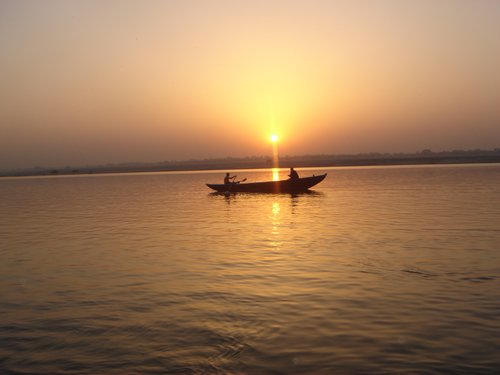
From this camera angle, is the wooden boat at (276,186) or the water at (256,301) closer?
the water at (256,301)

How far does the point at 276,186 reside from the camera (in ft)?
153

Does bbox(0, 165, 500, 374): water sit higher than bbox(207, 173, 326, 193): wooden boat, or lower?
lower

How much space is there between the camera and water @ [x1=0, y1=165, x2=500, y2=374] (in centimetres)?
789

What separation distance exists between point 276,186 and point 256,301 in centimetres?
3584

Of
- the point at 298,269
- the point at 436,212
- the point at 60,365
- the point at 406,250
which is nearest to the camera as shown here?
the point at 60,365

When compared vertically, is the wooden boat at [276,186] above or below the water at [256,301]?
above

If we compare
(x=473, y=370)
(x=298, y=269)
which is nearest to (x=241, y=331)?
(x=473, y=370)

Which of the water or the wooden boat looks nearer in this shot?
the water

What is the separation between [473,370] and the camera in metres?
7.23

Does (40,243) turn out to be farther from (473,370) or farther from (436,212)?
(436,212)

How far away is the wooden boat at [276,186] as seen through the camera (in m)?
46.6

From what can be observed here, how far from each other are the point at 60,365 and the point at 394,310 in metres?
6.15

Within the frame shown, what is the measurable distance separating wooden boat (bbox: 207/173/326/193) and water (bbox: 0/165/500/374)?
23.5 m

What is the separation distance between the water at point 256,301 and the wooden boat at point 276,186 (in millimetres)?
23512
